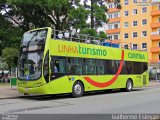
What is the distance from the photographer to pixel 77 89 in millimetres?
20859

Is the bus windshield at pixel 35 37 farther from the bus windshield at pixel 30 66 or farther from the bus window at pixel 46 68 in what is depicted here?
the bus window at pixel 46 68

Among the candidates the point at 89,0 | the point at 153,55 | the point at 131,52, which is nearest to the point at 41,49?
the point at 131,52

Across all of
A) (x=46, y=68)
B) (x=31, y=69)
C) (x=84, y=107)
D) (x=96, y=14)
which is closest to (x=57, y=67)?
(x=46, y=68)

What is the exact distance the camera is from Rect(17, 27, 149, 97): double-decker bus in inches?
743

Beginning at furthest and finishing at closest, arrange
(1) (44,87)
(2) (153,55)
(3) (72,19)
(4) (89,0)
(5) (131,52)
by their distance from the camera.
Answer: (2) (153,55) < (4) (89,0) < (3) (72,19) < (5) (131,52) < (1) (44,87)

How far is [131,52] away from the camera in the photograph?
27.1 meters

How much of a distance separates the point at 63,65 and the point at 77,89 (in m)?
1.84

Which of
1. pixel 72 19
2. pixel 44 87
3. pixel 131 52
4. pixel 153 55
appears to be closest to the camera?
pixel 44 87

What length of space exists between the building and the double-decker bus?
5116 cm

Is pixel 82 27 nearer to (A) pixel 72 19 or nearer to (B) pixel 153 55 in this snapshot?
(A) pixel 72 19

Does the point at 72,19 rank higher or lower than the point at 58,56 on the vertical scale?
higher

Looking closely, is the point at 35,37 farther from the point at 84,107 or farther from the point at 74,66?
the point at 84,107

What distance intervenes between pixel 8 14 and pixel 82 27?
369 inches

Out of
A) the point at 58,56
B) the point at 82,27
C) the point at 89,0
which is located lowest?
the point at 58,56
